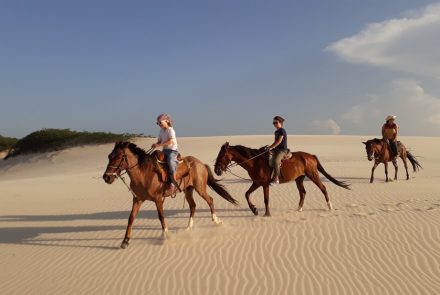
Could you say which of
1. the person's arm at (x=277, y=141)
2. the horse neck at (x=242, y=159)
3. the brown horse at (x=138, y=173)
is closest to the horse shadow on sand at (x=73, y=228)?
the brown horse at (x=138, y=173)

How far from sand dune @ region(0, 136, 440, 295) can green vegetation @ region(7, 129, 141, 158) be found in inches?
1046

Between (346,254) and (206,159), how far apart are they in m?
22.9

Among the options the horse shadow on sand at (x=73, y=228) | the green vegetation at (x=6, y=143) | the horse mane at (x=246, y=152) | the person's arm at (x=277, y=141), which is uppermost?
the person's arm at (x=277, y=141)

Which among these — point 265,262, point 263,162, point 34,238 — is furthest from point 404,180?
point 34,238

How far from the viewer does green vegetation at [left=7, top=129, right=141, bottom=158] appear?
3984 centimetres

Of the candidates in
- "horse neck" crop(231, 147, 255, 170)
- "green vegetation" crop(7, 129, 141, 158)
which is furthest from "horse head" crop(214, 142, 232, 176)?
"green vegetation" crop(7, 129, 141, 158)

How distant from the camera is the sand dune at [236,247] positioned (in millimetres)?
6055

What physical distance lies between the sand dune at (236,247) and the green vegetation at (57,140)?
26.6m

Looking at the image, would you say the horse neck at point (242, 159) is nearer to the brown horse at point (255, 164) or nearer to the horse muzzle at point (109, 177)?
the brown horse at point (255, 164)

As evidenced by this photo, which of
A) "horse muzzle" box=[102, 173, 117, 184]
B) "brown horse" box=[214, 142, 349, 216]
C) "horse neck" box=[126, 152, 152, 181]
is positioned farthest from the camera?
"brown horse" box=[214, 142, 349, 216]

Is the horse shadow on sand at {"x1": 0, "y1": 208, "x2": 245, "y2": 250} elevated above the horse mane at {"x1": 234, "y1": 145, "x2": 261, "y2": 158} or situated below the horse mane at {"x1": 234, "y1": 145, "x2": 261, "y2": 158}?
below

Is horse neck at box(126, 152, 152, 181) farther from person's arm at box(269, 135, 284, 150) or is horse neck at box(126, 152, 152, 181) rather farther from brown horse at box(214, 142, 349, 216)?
person's arm at box(269, 135, 284, 150)

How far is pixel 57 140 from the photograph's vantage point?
40969 mm

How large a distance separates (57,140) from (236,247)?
37.4 m
